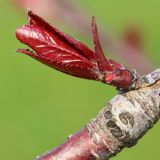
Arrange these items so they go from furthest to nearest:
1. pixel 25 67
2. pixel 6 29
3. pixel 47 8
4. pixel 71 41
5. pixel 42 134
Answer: pixel 6 29 < pixel 25 67 < pixel 42 134 < pixel 47 8 < pixel 71 41

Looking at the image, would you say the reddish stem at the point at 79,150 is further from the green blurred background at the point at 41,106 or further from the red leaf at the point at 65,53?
the green blurred background at the point at 41,106

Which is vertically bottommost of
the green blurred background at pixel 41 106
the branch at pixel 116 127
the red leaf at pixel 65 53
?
the branch at pixel 116 127

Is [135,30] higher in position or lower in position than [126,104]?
higher

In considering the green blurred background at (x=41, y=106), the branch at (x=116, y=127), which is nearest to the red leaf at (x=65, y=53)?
the branch at (x=116, y=127)

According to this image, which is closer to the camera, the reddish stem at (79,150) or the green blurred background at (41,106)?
the reddish stem at (79,150)

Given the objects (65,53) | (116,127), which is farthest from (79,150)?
(65,53)

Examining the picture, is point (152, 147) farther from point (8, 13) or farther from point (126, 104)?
point (126, 104)

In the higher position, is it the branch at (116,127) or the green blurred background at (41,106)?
the green blurred background at (41,106)

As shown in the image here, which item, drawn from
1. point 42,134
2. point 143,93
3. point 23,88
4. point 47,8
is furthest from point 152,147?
point 143,93
